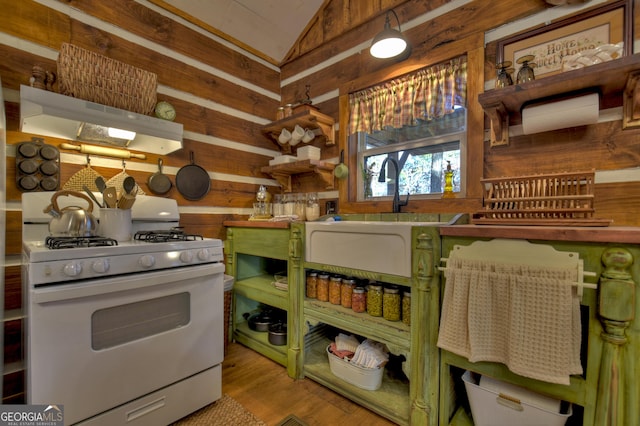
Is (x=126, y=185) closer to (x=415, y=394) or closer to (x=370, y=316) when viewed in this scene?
(x=370, y=316)

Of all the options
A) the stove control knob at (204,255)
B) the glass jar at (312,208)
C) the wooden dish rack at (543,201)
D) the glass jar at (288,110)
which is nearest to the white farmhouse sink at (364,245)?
the wooden dish rack at (543,201)

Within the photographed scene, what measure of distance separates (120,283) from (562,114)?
6.98ft

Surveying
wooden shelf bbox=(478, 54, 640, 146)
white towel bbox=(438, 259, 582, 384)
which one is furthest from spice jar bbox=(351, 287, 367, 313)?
wooden shelf bbox=(478, 54, 640, 146)

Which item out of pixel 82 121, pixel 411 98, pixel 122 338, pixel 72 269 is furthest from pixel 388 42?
pixel 122 338

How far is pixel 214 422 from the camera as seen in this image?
56.5 inches

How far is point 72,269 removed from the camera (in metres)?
1.11

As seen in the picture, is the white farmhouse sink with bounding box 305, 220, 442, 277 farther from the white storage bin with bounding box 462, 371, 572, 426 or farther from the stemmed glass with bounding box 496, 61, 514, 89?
the stemmed glass with bounding box 496, 61, 514, 89

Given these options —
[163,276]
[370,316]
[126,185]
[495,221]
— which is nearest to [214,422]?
[163,276]

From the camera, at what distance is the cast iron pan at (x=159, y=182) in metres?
2.04

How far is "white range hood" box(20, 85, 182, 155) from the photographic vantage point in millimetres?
1356

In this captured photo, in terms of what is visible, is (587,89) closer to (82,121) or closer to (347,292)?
(347,292)

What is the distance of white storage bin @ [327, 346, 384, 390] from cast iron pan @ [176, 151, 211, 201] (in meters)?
1.61

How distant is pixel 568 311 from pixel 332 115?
2.02 metres

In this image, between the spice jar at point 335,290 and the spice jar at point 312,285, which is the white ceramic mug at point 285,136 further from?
the spice jar at point 335,290
